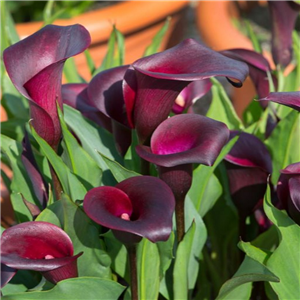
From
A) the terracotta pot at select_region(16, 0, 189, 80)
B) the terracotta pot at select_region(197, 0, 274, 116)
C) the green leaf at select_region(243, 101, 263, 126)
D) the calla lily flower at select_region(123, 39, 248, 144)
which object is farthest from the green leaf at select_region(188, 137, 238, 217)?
the terracotta pot at select_region(16, 0, 189, 80)

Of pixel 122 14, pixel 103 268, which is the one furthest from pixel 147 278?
pixel 122 14

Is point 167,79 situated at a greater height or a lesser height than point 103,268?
greater

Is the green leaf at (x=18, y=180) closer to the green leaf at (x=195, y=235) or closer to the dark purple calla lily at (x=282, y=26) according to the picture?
the green leaf at (x=195, y=235)

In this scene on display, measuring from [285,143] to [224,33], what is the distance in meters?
0.96

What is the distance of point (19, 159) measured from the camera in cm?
67

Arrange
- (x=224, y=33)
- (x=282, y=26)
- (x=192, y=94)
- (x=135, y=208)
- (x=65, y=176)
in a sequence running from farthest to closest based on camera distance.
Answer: (x=224, y=33) → (x=282, y=26) → (x=192, y=94) → (x=65, y=176) → (x=135, y=208)

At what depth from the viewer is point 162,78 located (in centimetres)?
49

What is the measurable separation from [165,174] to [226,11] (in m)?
1.36

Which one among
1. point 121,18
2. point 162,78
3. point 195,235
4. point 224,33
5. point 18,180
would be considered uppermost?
point 162,78

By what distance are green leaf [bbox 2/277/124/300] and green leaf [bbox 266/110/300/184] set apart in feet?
0.80

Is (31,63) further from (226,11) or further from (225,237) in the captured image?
(226,11)

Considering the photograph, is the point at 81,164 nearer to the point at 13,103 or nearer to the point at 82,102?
the point at 82,102

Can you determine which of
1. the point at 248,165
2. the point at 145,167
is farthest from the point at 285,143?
the point at 145,167

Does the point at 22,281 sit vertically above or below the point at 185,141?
below
